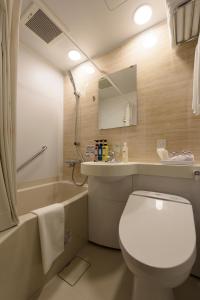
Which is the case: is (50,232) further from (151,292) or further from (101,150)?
(101,150)

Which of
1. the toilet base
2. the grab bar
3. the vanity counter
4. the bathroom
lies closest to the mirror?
the bathroom

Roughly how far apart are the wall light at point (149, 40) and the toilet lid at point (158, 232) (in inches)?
57.2

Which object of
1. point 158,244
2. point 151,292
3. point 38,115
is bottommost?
point 151,292

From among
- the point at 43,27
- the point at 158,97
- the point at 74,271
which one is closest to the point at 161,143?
the point at 158,97

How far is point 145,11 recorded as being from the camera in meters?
1.27

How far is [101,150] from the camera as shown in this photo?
5.13 ft

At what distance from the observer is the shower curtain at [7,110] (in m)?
0.76

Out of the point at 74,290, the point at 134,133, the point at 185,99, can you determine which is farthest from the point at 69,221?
the point at 185,99

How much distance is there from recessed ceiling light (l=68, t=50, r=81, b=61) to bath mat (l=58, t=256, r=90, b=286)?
2.15 metres

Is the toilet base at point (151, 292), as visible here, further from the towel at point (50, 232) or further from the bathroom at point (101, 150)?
the towel at point (50, 232)

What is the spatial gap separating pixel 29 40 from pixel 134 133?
1.54 m

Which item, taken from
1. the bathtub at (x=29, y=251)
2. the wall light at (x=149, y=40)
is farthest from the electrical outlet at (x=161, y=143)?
the wall light at (x=149, y=40)

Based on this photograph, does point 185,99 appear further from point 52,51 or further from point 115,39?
point 52,51

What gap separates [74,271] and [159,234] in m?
0.77
